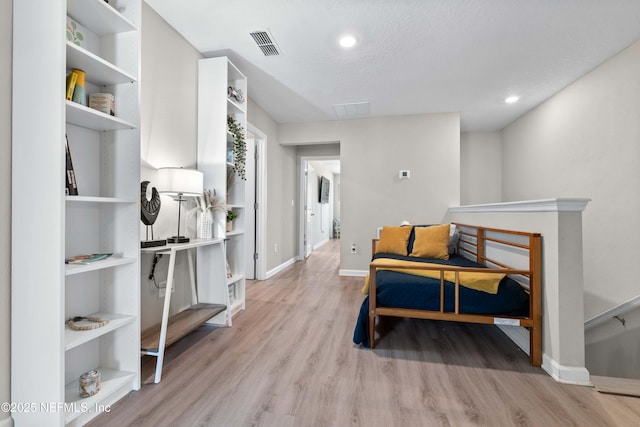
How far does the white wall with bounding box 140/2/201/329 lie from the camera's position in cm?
194

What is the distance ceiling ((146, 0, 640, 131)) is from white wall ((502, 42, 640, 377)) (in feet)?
0.77

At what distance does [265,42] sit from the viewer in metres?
2.35

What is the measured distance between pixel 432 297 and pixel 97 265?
2013 mm

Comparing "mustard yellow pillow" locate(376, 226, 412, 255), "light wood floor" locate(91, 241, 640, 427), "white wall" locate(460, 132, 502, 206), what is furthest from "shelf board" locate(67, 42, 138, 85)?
"white wall" locate(460, 132, 502, 206)

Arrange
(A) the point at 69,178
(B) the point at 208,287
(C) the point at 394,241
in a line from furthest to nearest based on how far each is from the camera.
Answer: (C) the point at 394,241
(B) the point at 208,287
(A) the point at 69,178

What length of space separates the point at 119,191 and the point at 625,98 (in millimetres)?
4057

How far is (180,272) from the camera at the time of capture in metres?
2.32

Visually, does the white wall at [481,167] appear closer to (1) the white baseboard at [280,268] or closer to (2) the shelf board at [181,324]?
(1) the white baseboard at [280,268]

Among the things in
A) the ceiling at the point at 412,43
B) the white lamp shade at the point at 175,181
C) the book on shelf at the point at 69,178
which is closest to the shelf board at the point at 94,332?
the book on shelf at the point at 69,178

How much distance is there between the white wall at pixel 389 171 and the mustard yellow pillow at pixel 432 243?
104 centimetres

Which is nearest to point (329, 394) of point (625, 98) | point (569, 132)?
point (625, 98)

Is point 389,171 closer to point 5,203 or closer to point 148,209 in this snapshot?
point 148,209

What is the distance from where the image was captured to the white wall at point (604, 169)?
236 cm

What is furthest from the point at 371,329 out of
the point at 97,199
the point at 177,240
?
the point at 97,199
